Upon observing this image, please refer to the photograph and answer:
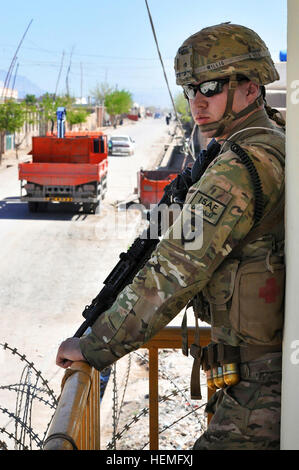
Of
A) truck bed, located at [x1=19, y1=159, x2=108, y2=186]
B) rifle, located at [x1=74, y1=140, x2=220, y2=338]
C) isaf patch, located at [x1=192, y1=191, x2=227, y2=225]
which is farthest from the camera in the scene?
truck bed, located at [x1=19, y1=159, x2=108, y2=186]

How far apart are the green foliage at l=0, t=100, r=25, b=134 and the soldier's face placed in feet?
98.0

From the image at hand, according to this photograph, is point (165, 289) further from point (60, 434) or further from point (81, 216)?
point (81, 216)

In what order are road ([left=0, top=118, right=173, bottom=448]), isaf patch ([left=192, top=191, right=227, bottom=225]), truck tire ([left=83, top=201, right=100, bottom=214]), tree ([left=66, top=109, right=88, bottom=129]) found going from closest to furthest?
1. isaf patch ([left=192, top=191, right=227, bottom=225])
2. road ([left=0, top=118, right=173, bottom=448])
3. truck tire ([left=83, top=201, right=100, bottom=214])
4. tree ([left=66, top=109, right=88, bottom=129])

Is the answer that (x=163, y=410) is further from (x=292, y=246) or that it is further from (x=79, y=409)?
(x=292, y=246)

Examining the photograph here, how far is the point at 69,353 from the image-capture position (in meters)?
2.10

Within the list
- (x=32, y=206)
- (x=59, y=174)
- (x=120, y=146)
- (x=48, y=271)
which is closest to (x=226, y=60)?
(x=48, y=271)

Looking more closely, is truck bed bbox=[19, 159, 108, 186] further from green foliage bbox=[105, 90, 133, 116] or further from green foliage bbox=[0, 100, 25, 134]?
green foliage bbox=[105, 90, 133, 116]

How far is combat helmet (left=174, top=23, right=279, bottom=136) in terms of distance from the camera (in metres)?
2.13

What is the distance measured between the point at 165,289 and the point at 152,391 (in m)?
1.18

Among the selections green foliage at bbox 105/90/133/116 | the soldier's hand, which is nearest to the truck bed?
the soldier's hand

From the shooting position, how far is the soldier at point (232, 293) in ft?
6.15

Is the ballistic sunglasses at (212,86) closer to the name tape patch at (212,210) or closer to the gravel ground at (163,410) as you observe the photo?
the name tape patch at (212,210)

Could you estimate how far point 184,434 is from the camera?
5.87 m

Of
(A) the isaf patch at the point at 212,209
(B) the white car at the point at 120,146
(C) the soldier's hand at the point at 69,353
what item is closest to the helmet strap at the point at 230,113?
(A) the isaf patch at the point at 212,209
